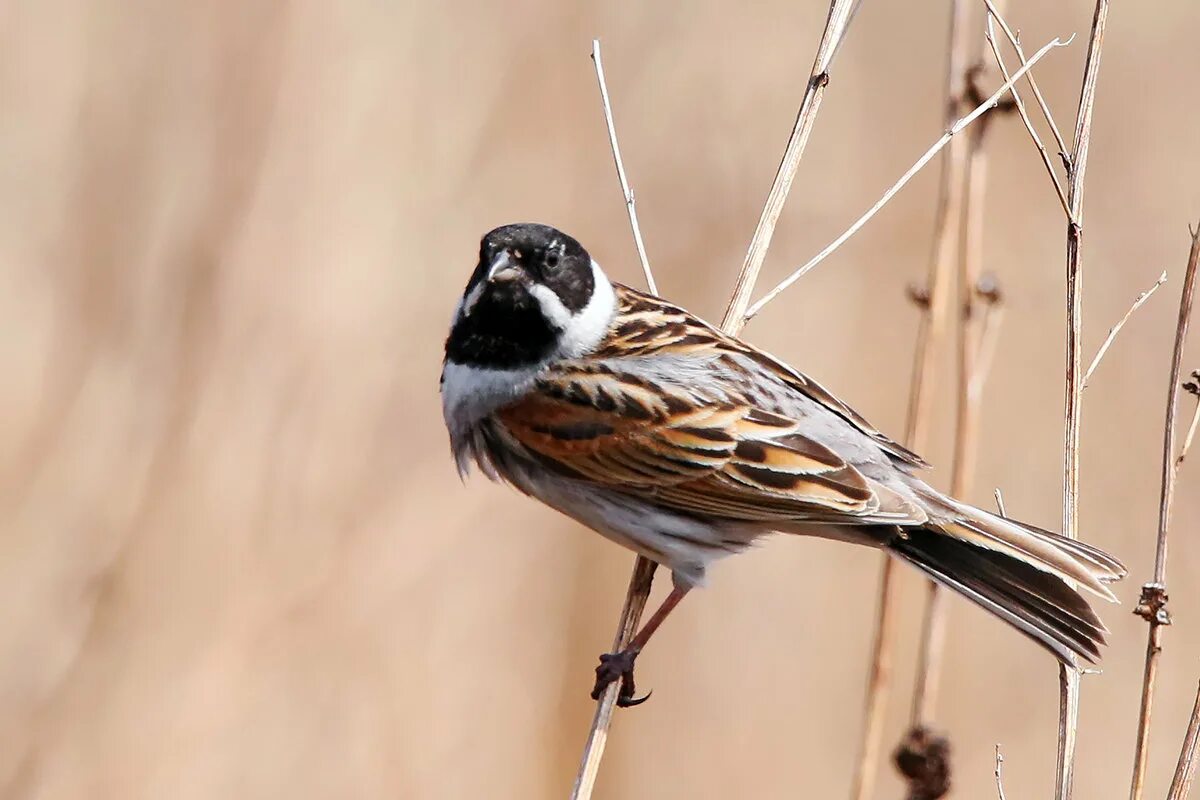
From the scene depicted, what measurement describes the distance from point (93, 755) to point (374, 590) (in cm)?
97

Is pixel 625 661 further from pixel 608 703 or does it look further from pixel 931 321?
pixel 931 321

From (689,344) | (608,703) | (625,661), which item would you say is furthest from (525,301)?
(608,703)

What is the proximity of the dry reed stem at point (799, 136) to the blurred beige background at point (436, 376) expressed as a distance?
1.52 metres

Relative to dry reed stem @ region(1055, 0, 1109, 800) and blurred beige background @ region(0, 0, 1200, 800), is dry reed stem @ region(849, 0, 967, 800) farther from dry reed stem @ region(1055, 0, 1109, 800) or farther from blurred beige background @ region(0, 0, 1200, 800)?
blurred beige background @ region(0, 0, 1200, 800)

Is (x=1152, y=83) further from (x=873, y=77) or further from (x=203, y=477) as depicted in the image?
(x=203, y=477)

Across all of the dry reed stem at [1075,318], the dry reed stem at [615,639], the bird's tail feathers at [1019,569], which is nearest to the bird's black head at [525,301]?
the dry reed stem at [615,639]

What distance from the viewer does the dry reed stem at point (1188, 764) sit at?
247 centimetres

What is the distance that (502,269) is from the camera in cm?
358

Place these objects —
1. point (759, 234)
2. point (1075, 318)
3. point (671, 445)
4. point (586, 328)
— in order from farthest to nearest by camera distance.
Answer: point (586, 328) → point (671, 445) → point (759, 234) → point (1075, 318)

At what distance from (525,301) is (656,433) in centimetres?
47

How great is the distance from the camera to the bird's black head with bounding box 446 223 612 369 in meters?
3.64

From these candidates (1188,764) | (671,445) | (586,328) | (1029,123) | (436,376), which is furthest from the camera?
(436,376)

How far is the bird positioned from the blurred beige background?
106 centimetres

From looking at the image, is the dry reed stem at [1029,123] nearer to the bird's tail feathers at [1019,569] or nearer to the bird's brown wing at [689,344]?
the bird's tail feathers at [1019,569]
